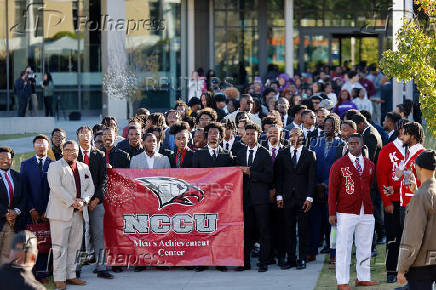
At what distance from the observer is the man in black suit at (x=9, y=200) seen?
34.8ft

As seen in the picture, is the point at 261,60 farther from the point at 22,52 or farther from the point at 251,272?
the point at 251,272

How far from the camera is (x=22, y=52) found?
33844 mm

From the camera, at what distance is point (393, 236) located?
10711 millimetres

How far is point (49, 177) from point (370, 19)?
3145cm

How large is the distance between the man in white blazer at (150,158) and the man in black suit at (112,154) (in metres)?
0.21

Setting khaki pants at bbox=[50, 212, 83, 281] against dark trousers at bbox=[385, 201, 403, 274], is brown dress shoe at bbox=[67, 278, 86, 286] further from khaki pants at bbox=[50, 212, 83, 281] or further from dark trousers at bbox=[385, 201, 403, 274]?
dark trousers at bbox=[385, 201, 403, 274]

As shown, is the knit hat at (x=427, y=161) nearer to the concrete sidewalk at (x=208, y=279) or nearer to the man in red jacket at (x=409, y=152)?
the man in red jacket at (x=409, y=152)

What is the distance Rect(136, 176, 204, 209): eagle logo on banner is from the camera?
37.7 feet

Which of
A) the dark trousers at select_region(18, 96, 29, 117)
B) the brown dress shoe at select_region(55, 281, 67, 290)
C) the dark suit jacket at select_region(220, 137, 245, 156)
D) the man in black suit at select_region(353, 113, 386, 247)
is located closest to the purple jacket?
the man in black suit at select_region(353, 113, 386, 247)

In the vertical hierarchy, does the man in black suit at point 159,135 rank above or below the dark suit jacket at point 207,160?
above

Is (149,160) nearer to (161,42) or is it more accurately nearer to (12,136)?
(12,136)

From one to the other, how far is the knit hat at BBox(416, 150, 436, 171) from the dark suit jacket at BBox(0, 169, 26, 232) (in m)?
5.30

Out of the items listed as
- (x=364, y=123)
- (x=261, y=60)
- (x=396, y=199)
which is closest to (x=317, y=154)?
(x=364, y=123)

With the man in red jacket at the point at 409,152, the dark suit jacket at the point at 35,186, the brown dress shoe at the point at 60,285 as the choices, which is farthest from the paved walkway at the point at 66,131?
the man in red jacket at the point at 409,152
